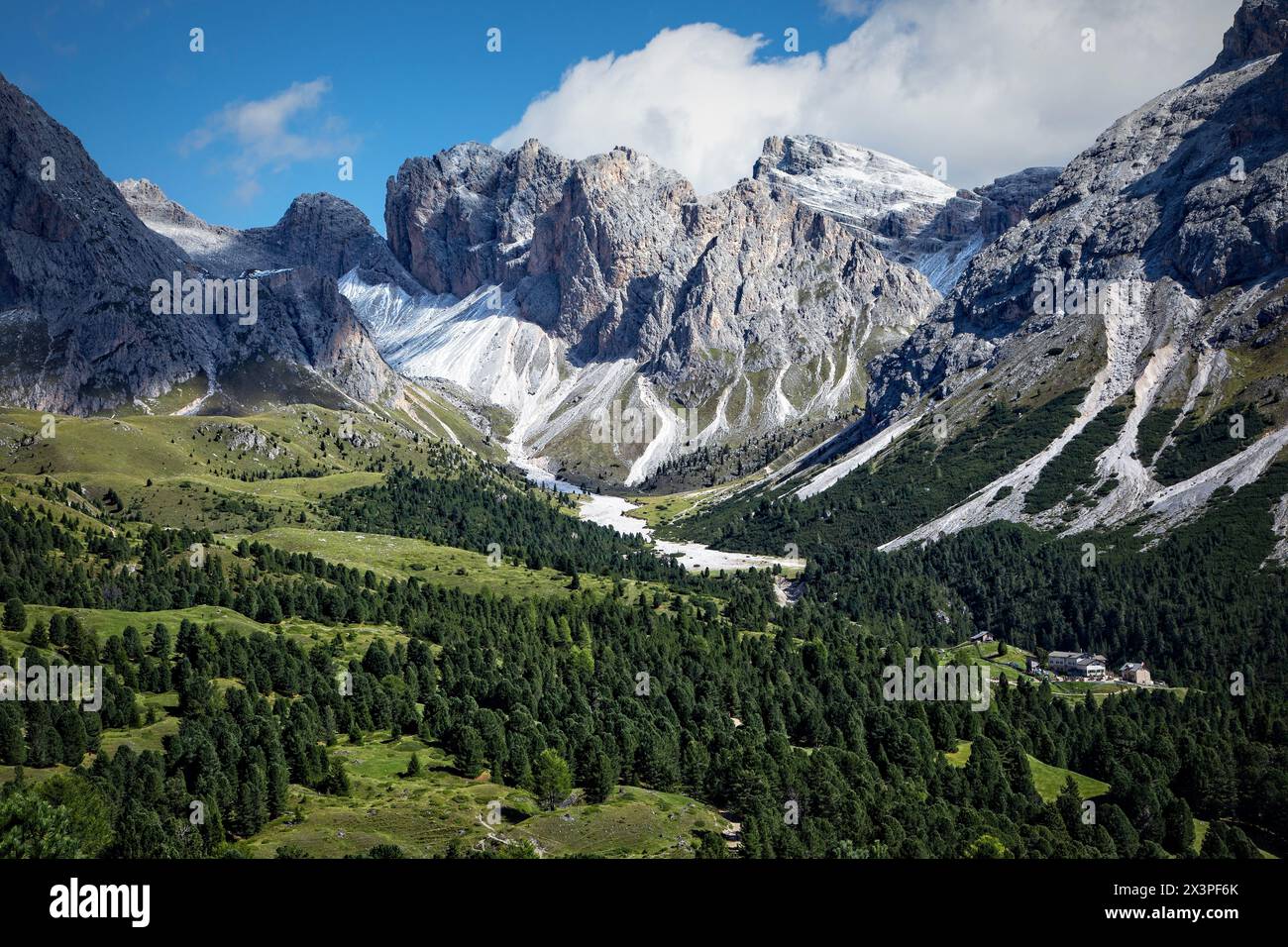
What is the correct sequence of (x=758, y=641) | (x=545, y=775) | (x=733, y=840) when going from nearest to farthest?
(x=733, y=840) < (x=545, y=775) < (x=758, y=641)

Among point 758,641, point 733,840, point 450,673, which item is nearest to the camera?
point 733,840

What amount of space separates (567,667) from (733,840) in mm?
67324

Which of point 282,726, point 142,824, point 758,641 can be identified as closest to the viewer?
point 142,824

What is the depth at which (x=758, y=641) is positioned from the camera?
615 feet
